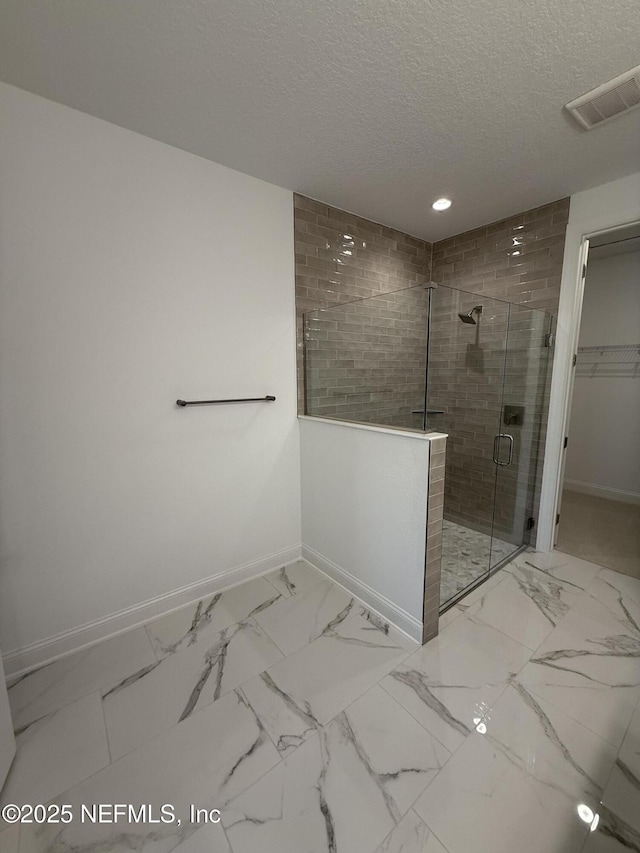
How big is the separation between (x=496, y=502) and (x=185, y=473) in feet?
7.56

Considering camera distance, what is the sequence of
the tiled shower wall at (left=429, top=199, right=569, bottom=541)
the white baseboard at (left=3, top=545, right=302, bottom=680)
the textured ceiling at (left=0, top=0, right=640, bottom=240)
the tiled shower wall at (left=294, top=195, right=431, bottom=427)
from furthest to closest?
the tiled shower wall at (left=429, top=199, right=569, bottom=541)
the tiled shower wall at (left=294, top=195, right=431, bottom=427)
the white baseboard at (left=3, top=545, right=302, bottom=680)
the textured ceiling at (left=0, top=0, right=640, bottom=240)

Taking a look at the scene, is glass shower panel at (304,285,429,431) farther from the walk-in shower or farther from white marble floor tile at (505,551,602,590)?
white marble floor tile at (505,551,602,590)

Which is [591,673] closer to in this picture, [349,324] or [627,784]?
[627,784]

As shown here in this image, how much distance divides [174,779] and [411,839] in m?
0.79

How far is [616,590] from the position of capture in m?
2.13

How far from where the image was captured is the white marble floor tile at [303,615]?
1.78 meters

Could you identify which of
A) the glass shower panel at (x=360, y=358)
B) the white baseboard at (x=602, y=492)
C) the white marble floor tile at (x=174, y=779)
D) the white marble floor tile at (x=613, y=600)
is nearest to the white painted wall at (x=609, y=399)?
the white baseboard at (x=602, y=492)

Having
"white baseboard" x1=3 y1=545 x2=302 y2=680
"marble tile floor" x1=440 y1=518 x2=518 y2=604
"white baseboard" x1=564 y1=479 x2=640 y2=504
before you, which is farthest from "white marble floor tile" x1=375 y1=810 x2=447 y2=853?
"white baseboard" x1=564 y1=479 x2=640 y2=504

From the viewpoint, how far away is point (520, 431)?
8.57 feet

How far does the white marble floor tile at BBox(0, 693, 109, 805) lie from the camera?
114cm

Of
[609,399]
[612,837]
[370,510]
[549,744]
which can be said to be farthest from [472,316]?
[612,837]

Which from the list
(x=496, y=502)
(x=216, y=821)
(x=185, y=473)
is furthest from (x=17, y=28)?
(x=496, y=502)

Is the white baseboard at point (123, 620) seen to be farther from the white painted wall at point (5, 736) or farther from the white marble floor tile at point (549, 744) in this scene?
the white marble floor tile at point (549, 744)

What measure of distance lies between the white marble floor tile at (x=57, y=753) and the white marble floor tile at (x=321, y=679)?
581 millimetres
